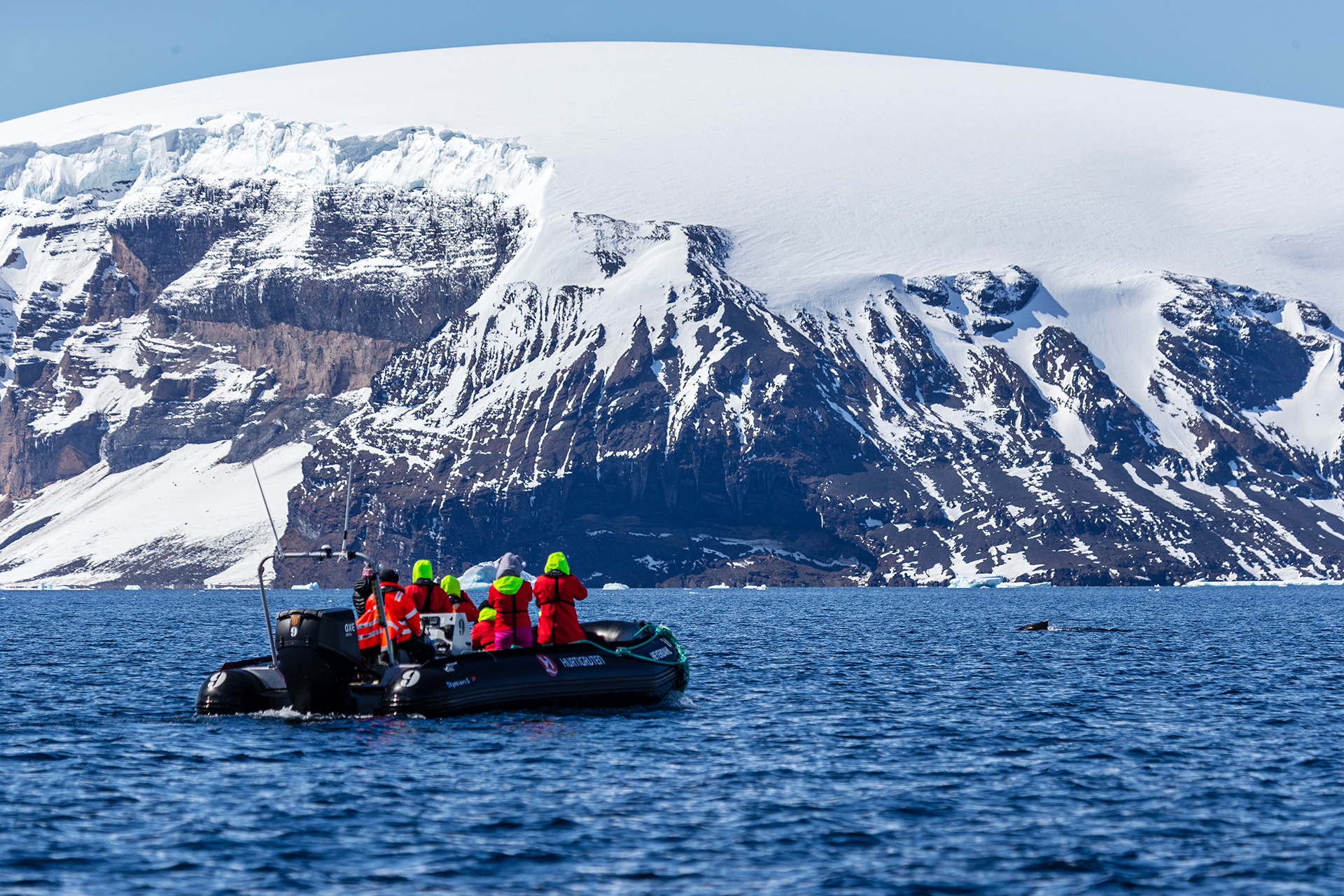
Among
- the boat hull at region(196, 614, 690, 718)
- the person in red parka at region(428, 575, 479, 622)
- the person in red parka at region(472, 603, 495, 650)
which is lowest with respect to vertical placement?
the boat hull at region(196, 614, 690, 718)

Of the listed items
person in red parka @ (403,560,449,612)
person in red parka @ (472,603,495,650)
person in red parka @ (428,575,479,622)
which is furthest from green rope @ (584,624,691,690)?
person in red parka @ (403,560,449,612)

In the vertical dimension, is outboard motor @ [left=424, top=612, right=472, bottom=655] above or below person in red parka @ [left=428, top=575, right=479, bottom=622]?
below

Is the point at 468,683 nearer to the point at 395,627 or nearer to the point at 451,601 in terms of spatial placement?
the point at 395,627

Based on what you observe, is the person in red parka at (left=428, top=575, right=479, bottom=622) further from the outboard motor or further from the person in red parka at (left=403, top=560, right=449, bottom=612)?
the outboard motor

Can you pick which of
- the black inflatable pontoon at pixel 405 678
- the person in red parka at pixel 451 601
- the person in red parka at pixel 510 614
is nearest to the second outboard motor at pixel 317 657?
the black inflatable pontoon at pixel 405 678

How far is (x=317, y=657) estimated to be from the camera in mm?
30375

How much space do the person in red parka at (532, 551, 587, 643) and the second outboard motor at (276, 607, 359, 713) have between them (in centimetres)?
480

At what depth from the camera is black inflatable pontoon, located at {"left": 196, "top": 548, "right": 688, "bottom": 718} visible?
30.5 m

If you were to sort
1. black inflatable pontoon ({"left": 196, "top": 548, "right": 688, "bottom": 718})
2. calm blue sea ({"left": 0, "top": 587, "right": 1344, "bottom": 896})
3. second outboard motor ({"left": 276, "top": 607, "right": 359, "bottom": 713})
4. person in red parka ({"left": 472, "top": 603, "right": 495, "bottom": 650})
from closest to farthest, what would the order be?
calm blue sea ({"left": 0, "top": 587, "right": 1344, "bottom": 896})
second outboard motor ({"left": 276, "top": 607, "right": 359, "bottom": 713})
black inflatable pontoon ({"left": 196, "top": 548, "right": 688, "bottom": 718})
person in red parka ({"left": 472, "top": 603, "right": 495, "bottom": 650})

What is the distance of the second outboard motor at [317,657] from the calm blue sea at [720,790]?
76 cm

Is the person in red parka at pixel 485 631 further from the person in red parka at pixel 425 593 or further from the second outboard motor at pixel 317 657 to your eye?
the second outboard motor at pixel 317 657

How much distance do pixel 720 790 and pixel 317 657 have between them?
407 inches

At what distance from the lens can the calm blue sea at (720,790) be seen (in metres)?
18.7

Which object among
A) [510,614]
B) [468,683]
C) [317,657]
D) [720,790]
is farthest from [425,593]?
[720,790]
